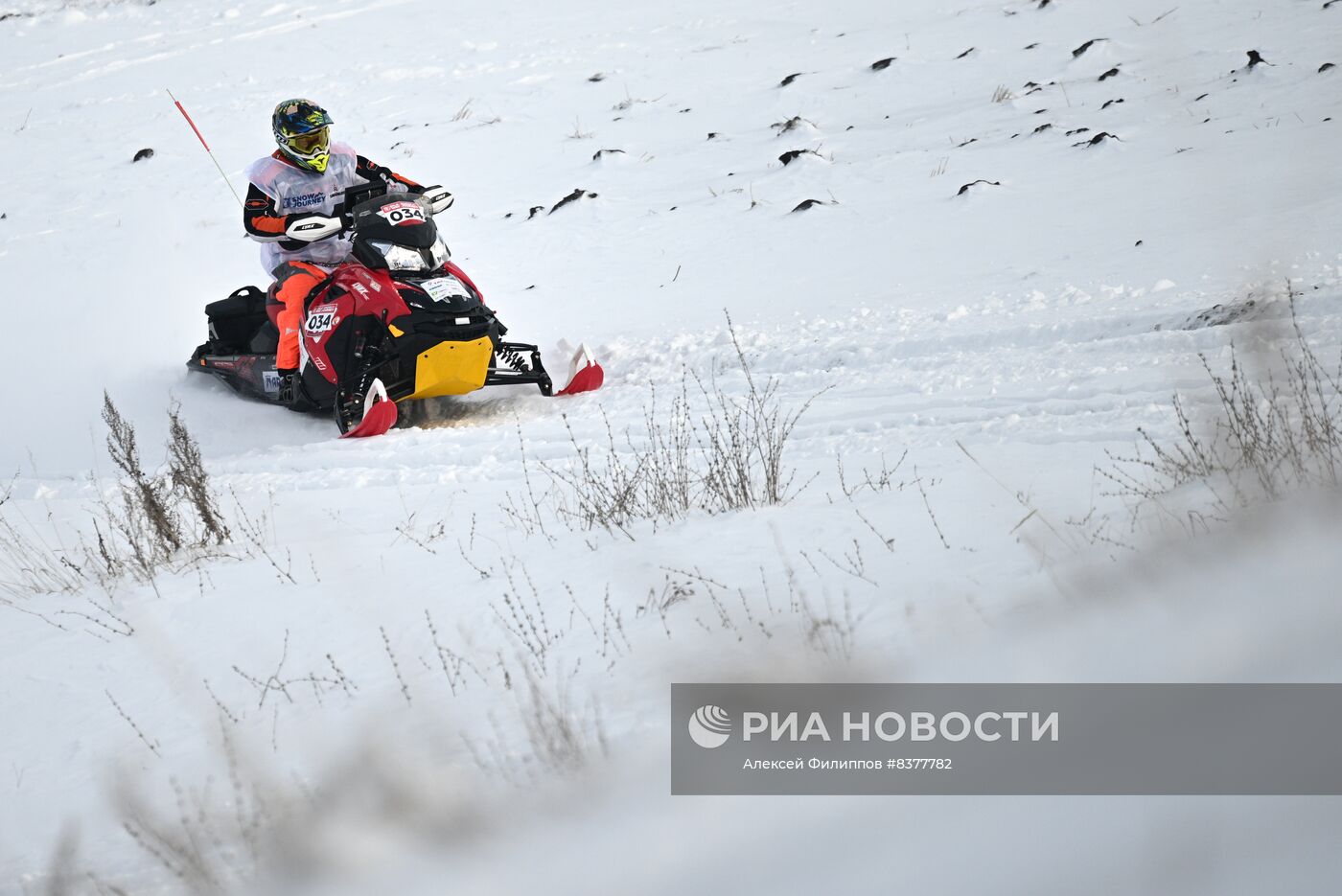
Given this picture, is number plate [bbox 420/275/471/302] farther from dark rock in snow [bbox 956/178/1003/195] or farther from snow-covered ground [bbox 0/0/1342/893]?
dark rock in snow [bbox 956/178/1003/195]

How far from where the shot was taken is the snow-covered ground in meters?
2.60

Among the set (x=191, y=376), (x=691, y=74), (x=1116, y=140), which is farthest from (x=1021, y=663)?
(x=691, y=74)

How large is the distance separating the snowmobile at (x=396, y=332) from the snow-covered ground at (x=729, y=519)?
325 millimetres

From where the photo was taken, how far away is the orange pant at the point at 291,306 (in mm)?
6949

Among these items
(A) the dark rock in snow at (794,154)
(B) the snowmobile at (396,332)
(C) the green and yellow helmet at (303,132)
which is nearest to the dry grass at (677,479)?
(B) the snowmobile at (396,332)

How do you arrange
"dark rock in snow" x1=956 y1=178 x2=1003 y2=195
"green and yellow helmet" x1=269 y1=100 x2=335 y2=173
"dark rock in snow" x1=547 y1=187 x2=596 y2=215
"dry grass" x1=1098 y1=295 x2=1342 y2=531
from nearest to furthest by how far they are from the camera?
"dry grass" x1=1098 y1=295 x2=1342 y2=531 → "green and yellow helmet" x1=269 y1=100 x2=335 y2=173 → "dark rock in snow" x1=956 y1=178 x2=1003 y2=195 → "dark rock in snow" x1=547 y1=187 x2=596 y2=215

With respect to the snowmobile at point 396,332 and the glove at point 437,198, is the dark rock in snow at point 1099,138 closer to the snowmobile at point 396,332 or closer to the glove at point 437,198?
the snowmobile at point 396,332

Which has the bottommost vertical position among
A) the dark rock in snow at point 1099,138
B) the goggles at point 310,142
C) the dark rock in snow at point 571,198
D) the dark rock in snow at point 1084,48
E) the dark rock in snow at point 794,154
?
the goggles at point 310,142

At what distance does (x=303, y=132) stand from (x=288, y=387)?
1.61 meters

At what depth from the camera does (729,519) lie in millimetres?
4051

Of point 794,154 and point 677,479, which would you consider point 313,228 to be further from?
point 794,154

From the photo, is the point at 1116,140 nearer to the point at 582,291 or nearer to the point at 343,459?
the point at 582,291

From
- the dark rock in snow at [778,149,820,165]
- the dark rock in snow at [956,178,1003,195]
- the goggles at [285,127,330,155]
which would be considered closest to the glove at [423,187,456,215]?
the goggles at [285,127,330,155]

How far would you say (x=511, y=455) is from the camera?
5637 mm
